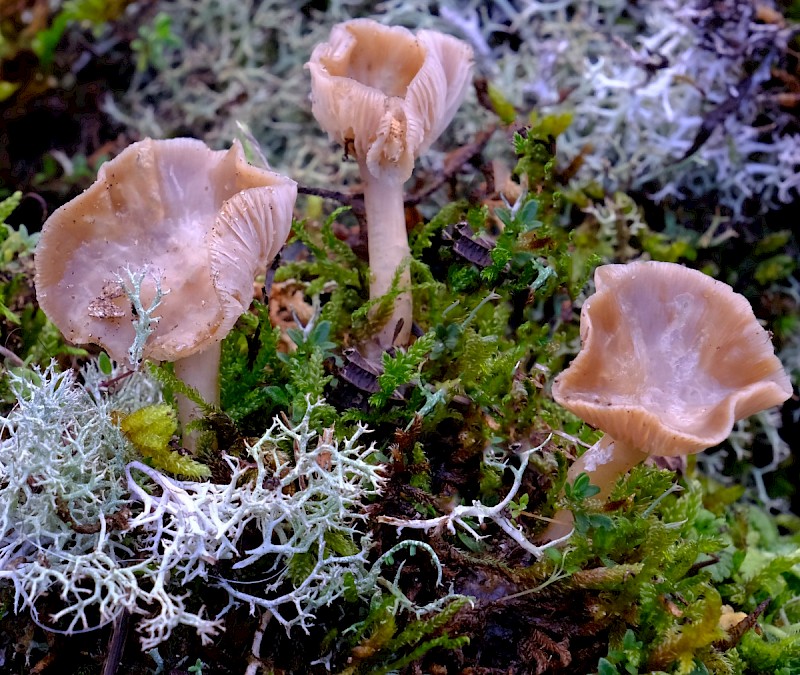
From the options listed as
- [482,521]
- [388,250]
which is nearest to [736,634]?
[482,521]

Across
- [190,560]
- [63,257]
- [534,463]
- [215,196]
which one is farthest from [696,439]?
[63,257]

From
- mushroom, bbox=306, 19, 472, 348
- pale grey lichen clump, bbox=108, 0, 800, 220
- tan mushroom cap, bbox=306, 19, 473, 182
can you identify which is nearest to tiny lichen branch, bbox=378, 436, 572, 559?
mushroom, bbox=306, 19, 472, 348

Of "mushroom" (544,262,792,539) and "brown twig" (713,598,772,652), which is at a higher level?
"mushroom" (544,262,792,539)

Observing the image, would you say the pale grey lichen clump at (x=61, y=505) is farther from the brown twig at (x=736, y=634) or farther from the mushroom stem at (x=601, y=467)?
the brown twig at (x=736, y=634)

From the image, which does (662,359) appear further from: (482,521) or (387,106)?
(387,106)

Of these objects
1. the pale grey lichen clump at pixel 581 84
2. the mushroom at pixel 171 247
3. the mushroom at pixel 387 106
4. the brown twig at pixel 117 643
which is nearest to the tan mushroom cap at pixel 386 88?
the mushroom at pixel 387 106

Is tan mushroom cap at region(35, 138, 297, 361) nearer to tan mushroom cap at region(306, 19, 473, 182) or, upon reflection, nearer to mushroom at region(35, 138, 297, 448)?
mushroom at region(35, 138, 297, 448)
